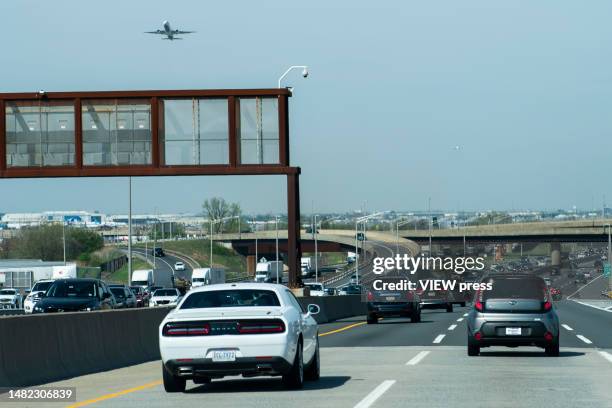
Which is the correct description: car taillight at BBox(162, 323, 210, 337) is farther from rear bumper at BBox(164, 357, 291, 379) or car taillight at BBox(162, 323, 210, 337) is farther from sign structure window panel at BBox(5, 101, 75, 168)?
sign structure window panel at BBox(5, 101, 75, 168)

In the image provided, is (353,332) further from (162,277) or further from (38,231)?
(38,231)

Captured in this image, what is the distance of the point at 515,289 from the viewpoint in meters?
23.7

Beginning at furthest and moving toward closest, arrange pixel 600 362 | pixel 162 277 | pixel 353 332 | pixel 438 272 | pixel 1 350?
1. pixel 162 277
2. pixel 438 272
3. pixel 353 332
4. pixel 600 362
5. pixel 1 350

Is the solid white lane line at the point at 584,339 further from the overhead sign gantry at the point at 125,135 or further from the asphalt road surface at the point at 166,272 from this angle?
the asphalt road surface at the point at 166,272

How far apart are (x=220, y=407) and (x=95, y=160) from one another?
30919 millimetres

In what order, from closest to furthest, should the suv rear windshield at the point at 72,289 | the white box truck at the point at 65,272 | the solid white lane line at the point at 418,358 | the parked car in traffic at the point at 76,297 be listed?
the solid white lane line at the point at 418,358 → the parked car in traffic at the point at 76,297 → the suv rear windshield at the point at 72,289 → the white box truck at the point at 65,272

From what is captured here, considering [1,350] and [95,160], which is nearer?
[1,350]

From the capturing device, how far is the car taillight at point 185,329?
16.0 metres

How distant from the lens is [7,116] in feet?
146

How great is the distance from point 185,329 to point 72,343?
495 cm

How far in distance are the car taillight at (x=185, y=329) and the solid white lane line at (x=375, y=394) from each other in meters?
2.29

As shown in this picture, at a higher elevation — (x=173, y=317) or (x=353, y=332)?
(x=173, y=317)

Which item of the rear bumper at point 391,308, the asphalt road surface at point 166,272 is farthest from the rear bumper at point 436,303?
the asphalt road surface at point 166,272

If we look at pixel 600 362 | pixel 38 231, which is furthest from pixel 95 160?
pixel 38 231
